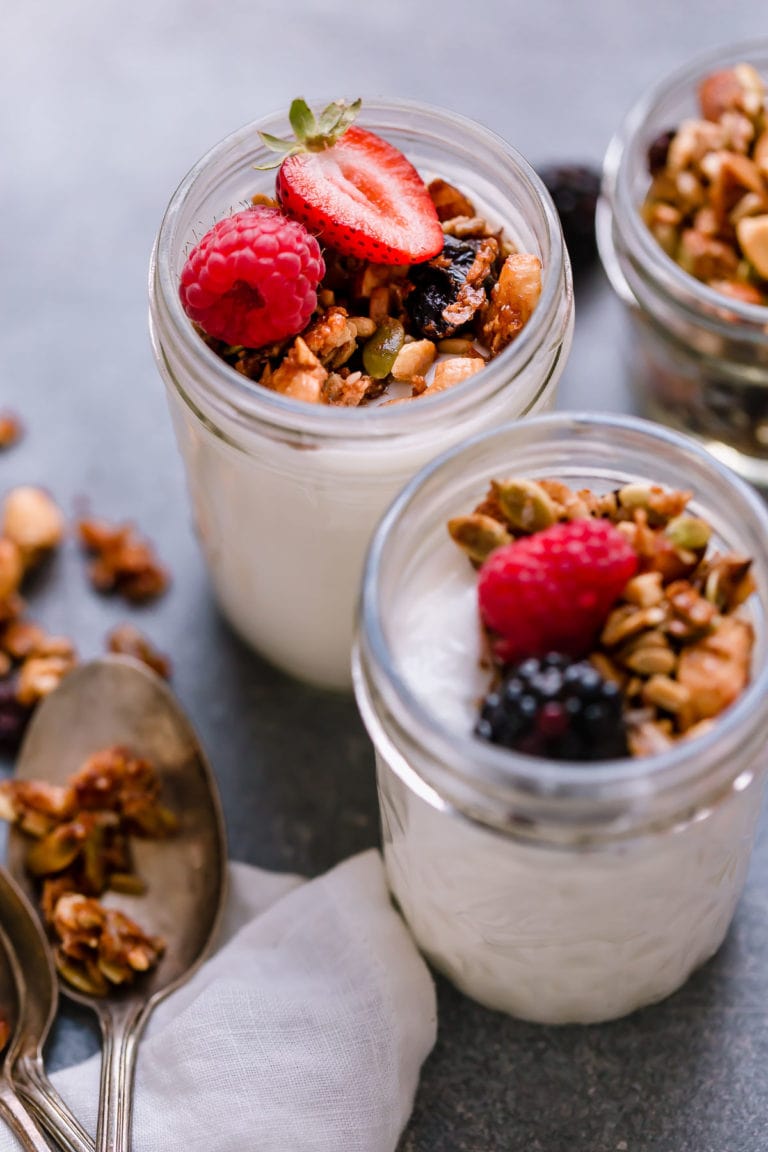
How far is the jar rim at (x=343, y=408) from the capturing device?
3.11 ft

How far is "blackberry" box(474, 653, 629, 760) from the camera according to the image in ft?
2.64

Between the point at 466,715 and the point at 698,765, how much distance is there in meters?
0.15

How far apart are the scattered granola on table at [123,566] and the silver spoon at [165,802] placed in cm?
12

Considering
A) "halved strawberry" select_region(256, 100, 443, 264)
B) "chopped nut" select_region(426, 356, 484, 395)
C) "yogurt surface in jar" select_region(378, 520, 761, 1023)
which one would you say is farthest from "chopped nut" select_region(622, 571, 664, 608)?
"halved strawberry" select_region(256, 100, 443, 264)

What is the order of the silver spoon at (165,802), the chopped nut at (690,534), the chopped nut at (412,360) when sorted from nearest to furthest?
the chopped nut at (690,534) < the chopped nut at (412,360) < the silver spoon at (165,802)

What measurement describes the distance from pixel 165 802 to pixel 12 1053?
0.76 feet

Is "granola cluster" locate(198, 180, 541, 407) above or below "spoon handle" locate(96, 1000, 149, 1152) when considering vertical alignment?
above

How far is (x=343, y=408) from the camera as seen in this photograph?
974 millimetres

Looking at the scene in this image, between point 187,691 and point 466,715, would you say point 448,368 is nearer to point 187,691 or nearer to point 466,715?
point 466,715

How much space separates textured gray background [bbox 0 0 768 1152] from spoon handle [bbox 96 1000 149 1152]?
5cm

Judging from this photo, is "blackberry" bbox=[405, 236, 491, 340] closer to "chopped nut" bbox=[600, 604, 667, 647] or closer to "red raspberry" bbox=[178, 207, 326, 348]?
"red raspberry" bbox=[178, 207, 326, 348]

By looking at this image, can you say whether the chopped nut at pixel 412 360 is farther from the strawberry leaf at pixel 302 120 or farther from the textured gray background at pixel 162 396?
the textured gray background at pixel 162 396

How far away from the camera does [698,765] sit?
0.80 metres

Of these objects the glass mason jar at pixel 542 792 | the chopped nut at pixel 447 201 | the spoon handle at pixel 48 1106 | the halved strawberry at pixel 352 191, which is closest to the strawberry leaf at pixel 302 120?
the halved strawberry at pixel 352 191
